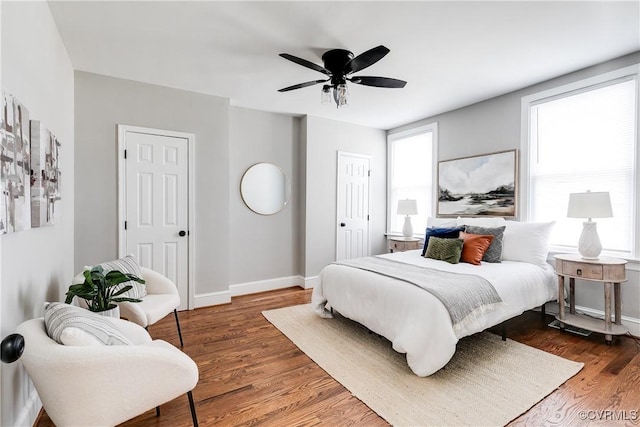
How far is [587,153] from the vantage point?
310 centimetres

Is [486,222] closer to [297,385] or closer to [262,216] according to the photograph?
[297,385]

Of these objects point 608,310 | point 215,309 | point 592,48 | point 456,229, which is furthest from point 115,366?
point 592,48

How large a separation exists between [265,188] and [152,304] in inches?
92.0

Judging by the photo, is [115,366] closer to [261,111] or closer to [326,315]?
[326,315]

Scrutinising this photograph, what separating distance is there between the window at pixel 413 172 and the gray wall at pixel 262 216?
1715mm

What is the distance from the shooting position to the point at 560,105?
10.7 ft

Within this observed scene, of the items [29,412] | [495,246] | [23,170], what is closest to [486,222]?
[495,246]

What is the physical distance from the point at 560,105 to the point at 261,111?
3.57m

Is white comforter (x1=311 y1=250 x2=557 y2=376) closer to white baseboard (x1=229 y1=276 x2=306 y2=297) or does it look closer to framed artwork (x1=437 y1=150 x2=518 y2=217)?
framed artwork (x1=437 y1=150 x2=518 y2=217)

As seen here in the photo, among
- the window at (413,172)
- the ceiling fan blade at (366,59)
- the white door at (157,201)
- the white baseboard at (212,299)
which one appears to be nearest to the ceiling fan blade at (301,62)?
the ceiling fan blade at (366,59)

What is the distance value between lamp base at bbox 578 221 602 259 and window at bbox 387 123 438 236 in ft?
6.59

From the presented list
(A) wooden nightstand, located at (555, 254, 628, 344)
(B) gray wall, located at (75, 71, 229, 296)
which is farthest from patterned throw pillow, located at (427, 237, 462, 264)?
(B) gray wall, located at (75, 71, 229, 296)

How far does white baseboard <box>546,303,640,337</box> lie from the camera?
275 cm

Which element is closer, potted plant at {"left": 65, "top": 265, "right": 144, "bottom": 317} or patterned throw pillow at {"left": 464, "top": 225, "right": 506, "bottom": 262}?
potted plant at {"left": 65, "top": 265, "right": 144, "bottom": 317}
